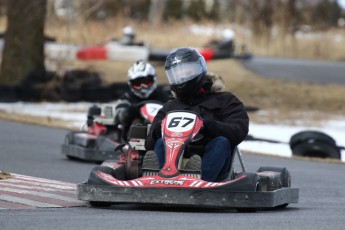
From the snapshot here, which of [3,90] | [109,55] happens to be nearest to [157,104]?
[3,90]

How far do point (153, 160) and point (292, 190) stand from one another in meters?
1.36

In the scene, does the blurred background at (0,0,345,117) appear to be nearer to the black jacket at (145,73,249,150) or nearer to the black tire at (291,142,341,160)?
the black tire at (291,142,341,160)

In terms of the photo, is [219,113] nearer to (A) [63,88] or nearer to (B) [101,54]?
(A) [63,88]

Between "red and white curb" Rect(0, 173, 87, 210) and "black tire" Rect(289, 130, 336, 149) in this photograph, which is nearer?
"red and white curb" Rect(0, 173, 87, 210)

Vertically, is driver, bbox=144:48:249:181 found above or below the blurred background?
above

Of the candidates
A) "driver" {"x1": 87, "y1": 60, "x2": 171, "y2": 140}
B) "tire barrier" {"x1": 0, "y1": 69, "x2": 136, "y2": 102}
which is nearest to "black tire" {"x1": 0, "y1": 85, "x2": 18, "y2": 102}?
"tire barrier" {"x1": 0, "y1": 69, "x2": 136, "y2": 102}

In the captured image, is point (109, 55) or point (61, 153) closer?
point (61, 153)

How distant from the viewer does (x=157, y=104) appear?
13.2 meters

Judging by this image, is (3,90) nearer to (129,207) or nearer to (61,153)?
(61,153)

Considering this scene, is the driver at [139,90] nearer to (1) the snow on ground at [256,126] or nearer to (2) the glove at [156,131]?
(1) the snow on ground at [256,126]

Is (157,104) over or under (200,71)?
under

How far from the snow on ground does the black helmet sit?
725cm

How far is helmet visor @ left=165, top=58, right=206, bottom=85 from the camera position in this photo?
926 centimetres

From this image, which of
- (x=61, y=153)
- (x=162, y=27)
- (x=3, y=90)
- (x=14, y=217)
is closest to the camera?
(x=14, y=217)
